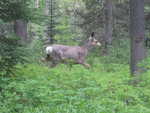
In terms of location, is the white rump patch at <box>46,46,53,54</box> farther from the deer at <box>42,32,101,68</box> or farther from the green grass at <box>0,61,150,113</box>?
the green grass at <box>0,61,150,113</box>

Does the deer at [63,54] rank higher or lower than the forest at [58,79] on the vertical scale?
lower

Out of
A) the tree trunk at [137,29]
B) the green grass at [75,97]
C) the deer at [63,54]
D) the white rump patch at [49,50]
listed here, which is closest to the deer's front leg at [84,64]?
the deer at [63,54]

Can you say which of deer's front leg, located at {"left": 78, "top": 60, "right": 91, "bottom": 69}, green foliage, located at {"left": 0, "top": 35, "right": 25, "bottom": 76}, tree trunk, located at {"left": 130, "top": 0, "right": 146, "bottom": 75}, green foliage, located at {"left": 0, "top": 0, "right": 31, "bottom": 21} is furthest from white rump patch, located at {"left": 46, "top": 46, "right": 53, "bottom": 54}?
green foliage, located at {"left": 0, "top": 35, "right": 25, "bottom": 76}

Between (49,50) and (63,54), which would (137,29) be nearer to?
(63,54)

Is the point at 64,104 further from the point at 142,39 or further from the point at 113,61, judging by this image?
the point at 113,61

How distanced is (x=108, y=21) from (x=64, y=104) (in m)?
13.8

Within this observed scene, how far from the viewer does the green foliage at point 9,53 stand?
7100mm

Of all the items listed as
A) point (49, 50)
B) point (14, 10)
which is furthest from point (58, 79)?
point (49, 50)

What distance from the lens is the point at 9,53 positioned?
7078 mm

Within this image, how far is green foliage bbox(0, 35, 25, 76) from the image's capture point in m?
7.10

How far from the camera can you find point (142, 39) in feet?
31.3

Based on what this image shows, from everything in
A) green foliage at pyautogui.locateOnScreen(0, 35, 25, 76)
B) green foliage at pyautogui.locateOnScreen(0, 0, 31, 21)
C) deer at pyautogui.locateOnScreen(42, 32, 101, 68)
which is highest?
green foliage at pyautogui.locateOnScreen(0, 0, 31, 21)

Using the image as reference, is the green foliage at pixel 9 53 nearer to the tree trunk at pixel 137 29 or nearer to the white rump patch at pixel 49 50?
the tree trunk at pixel 137 29

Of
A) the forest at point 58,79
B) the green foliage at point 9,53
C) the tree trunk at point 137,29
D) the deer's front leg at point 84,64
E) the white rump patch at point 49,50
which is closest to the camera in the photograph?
the forest at point 58,79
